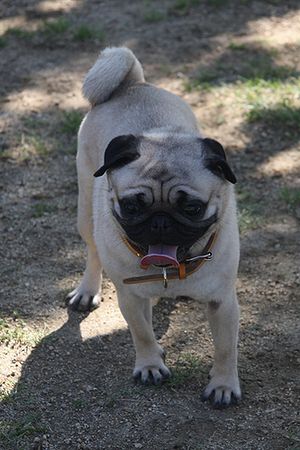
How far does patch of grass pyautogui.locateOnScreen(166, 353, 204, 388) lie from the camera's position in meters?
4.31

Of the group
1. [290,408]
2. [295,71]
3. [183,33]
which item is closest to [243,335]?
[290,408]

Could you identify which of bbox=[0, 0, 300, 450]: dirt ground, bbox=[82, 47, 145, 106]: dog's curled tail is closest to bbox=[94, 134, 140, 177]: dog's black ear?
bbox=[82, 47, 145, 106]: dog's curled tail

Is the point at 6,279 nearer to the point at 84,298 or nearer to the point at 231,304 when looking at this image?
the point at 84,298

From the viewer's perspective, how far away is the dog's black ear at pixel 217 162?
3.59m

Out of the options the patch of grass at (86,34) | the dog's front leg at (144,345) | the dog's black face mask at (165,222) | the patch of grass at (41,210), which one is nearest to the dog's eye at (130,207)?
the dog's black face mask at (165,222)

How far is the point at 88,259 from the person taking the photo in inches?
195

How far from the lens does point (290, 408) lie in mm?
4082

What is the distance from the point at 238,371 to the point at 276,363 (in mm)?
193

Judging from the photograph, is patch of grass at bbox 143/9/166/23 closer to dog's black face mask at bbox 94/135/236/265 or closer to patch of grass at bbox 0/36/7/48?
patch of grass at bbox 0/36/7/48

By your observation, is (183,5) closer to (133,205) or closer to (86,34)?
(86,34)

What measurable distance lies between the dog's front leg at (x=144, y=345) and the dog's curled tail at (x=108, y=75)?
44.2 inches

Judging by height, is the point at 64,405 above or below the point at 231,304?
below

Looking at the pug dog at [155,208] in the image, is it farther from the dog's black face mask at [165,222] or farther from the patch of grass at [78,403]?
the patch of grass at [78,403]

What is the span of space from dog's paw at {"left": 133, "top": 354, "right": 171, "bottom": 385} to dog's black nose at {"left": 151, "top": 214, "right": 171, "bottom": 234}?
1016 mm
